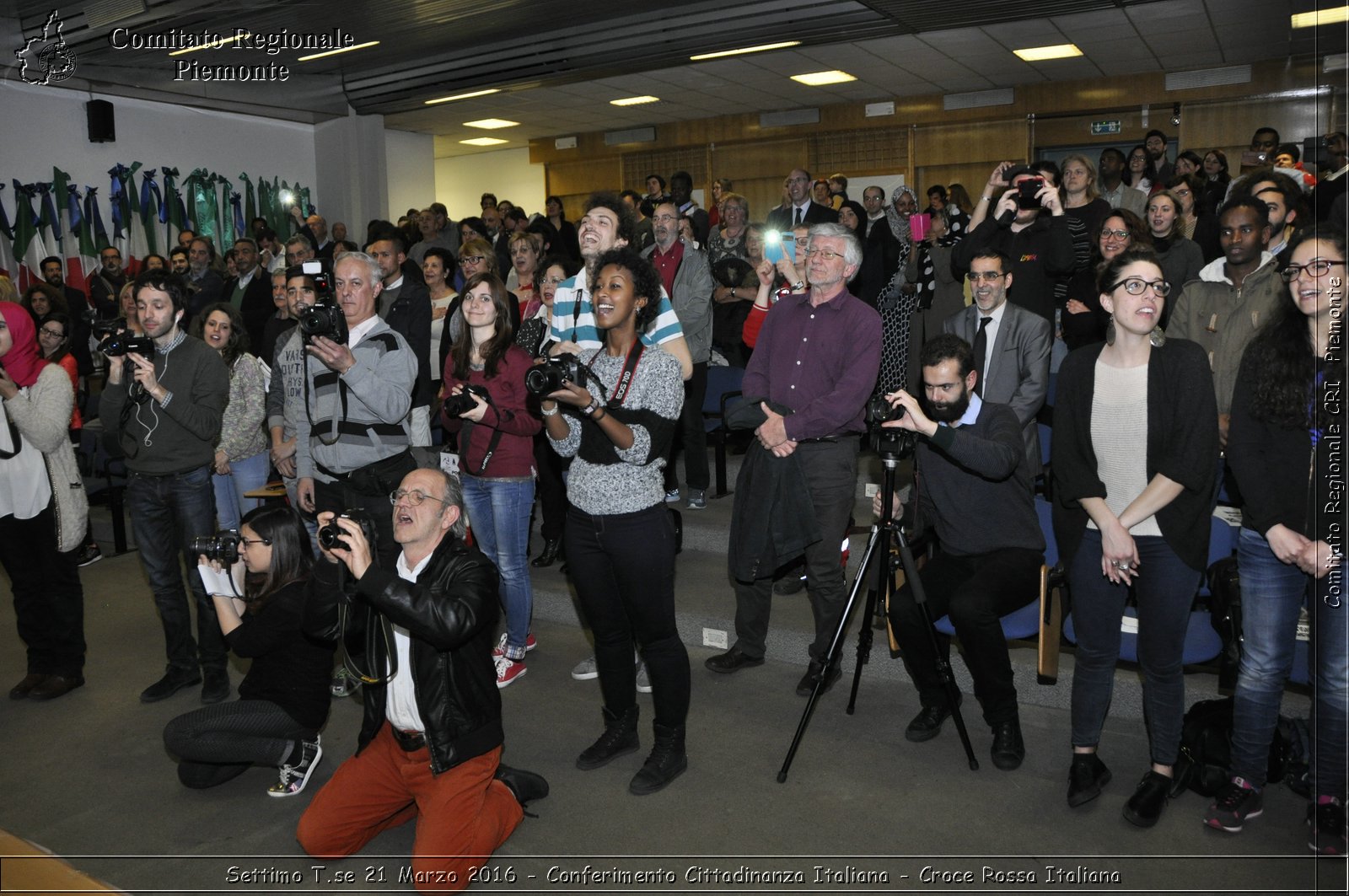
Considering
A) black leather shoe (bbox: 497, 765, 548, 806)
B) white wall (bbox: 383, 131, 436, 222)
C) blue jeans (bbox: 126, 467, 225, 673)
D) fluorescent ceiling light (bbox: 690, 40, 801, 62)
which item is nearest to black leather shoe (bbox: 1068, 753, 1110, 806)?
black leather shoe (bbox: 497, 765, 548, 806)

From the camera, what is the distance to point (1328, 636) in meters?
2.09

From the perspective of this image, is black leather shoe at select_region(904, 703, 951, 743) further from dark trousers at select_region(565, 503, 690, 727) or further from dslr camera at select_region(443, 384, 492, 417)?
dslr camera at select_region(443, 384, 492, 417)

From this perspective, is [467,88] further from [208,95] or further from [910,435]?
[910,435]

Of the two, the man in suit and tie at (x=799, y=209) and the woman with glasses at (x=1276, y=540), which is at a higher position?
the man in suit and tie at (x=799, y=209)

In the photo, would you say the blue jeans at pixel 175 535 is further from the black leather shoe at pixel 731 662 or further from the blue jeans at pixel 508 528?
the black leather shoe at pixel 731 662

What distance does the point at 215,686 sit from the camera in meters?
3.81

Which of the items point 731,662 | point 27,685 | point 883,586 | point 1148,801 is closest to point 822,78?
point 731,662

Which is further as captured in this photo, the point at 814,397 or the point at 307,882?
the point at 814,397

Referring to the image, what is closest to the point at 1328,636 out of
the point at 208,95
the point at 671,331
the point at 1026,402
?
the point at 1026,402

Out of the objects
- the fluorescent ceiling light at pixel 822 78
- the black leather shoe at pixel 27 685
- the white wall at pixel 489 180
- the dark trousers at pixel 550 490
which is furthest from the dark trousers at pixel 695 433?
the white wall at pixel 489 180

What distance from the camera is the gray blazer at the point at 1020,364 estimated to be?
3.62 m

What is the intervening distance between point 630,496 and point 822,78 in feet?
30.1

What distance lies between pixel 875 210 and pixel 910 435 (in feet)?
19.5

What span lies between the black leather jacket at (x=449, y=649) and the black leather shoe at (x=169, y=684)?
1.62 metres
